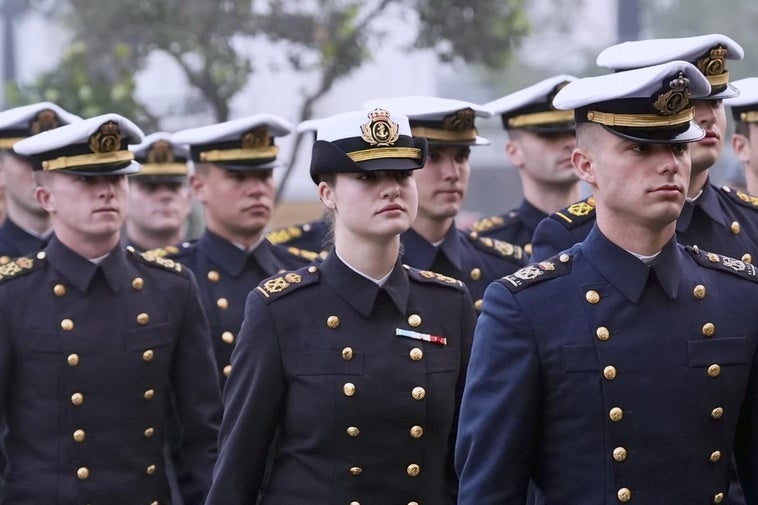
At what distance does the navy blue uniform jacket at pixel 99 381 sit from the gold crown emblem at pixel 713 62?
2.48m

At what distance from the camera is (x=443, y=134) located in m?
7.63

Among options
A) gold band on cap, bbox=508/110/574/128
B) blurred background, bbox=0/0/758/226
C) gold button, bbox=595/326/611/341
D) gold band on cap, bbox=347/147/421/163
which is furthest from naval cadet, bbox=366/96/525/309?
blurred background, bbox=0/0/758/226

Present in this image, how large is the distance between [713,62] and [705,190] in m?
0.51

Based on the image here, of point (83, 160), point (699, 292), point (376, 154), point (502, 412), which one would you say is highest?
point (376, 154)

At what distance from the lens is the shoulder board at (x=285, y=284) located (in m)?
5.81

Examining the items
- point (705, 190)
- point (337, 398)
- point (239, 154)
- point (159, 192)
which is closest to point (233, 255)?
point (239, 154)

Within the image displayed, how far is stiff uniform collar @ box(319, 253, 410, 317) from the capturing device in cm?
583

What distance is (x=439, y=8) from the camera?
14.5m

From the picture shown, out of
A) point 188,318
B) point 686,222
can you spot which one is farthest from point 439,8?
point 686,222

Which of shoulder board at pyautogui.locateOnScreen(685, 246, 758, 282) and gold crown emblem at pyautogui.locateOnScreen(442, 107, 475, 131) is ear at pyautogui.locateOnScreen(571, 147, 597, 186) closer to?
shoulder board at pyautogui.locateOnScreen(685, 246, 758, 282)

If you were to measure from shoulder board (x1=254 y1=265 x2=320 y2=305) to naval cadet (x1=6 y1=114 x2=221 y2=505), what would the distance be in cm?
126

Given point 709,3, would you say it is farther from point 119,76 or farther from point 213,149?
point 213,149

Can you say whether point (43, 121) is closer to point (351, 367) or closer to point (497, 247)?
point (497, 247)

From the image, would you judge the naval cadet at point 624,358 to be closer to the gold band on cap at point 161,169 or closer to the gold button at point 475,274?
the gold button at point 475,274
